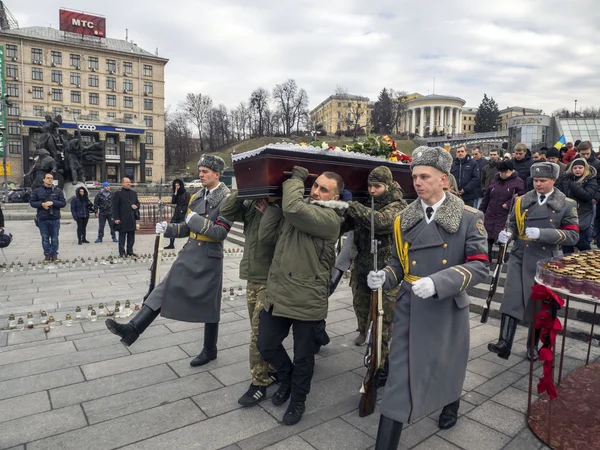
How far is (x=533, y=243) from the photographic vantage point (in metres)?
4.74

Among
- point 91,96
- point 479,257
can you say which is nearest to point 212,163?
point 479,257

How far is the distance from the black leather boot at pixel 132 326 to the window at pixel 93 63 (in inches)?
2774

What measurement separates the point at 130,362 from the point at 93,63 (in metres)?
70.6

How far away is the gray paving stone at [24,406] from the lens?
11.5 feet

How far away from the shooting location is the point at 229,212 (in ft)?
13.8

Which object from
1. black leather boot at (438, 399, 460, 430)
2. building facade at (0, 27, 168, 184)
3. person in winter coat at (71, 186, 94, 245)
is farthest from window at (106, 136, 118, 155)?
black leather boot at (438, 399, 460, 430)

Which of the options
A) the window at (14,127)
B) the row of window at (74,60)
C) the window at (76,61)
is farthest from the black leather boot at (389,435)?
the window at (76,61)

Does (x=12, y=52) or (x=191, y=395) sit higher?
(x=12, y=52)

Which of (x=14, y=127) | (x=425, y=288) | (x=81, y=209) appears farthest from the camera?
(x=14, y=127)

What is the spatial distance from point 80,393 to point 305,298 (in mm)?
2385

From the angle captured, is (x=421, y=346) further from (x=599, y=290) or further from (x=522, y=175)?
(x=522, y=175)

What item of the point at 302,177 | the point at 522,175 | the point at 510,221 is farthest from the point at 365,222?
the point at 522,175

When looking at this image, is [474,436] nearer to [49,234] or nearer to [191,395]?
[191,395]

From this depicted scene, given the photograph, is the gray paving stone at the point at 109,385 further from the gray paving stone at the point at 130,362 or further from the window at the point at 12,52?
the window at the point at 12,52
